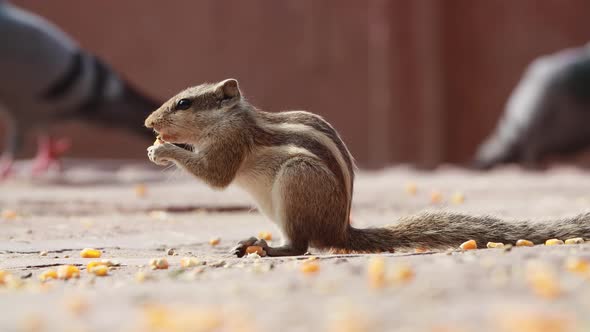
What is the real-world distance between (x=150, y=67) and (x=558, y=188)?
6640 mm

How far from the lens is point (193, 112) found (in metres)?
3.88

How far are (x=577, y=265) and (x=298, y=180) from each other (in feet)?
4.31

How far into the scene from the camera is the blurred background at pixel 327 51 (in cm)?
1224

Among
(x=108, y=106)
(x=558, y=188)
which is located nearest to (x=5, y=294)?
(x=558, y=188)

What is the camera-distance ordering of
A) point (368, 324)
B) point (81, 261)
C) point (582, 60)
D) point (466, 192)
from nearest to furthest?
point (368, 324), point (81, 261), point (466, 192), point (582, 60)

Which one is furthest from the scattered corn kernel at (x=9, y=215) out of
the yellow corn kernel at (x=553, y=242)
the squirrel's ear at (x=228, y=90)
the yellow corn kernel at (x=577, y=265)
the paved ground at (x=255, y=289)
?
the yellow corn kernel at (x=577, y=265)

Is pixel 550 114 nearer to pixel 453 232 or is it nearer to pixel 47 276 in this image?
pixel 453 232

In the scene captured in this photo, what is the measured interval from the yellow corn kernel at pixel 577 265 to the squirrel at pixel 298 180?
0.91 m

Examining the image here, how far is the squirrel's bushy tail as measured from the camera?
3.40 meters

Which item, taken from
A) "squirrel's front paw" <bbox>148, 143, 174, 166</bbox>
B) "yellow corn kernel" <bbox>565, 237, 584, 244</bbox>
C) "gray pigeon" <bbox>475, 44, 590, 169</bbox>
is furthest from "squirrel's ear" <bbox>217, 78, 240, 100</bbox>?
"gray pigeon" <bbox>475, 44, 590, 169</bbox>

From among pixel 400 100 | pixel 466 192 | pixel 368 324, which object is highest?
pixel 400 100

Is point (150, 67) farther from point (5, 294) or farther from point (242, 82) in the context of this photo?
point (5, 294)

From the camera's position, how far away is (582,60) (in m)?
10.9

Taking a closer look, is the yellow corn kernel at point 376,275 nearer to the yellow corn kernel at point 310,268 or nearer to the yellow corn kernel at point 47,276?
the yellow corn kernel at point 310,268
